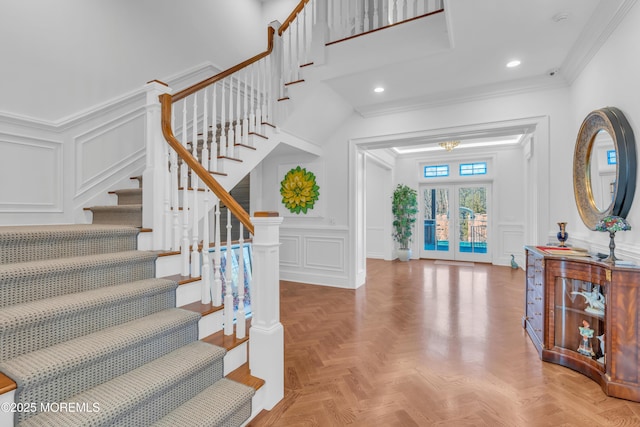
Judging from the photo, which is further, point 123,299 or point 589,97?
point 589,97

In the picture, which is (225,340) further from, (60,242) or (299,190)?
(299,190)

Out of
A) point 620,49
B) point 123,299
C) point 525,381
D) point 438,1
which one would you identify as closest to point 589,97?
point 620,49

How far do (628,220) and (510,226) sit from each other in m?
5.16

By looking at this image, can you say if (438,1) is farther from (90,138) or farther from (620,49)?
(90,138)

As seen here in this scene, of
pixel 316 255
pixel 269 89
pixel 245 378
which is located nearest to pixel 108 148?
pixel 269 89

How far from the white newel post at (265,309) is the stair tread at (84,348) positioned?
25 centimetres

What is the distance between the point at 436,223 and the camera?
26.2ft

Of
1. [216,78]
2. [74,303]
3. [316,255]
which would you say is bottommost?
[316,255]

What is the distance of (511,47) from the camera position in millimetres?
3047

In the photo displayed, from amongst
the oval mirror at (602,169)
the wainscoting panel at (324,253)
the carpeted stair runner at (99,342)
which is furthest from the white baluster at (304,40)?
the oval mirror at (602,169)

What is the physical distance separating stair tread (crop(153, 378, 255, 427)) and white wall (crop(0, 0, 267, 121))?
3037 millimetres

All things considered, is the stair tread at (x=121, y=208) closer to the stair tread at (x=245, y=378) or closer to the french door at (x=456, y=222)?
the stair tread at (x=245, y=378)

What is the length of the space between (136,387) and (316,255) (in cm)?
397

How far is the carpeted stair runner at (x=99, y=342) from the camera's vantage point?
1.27 meters
